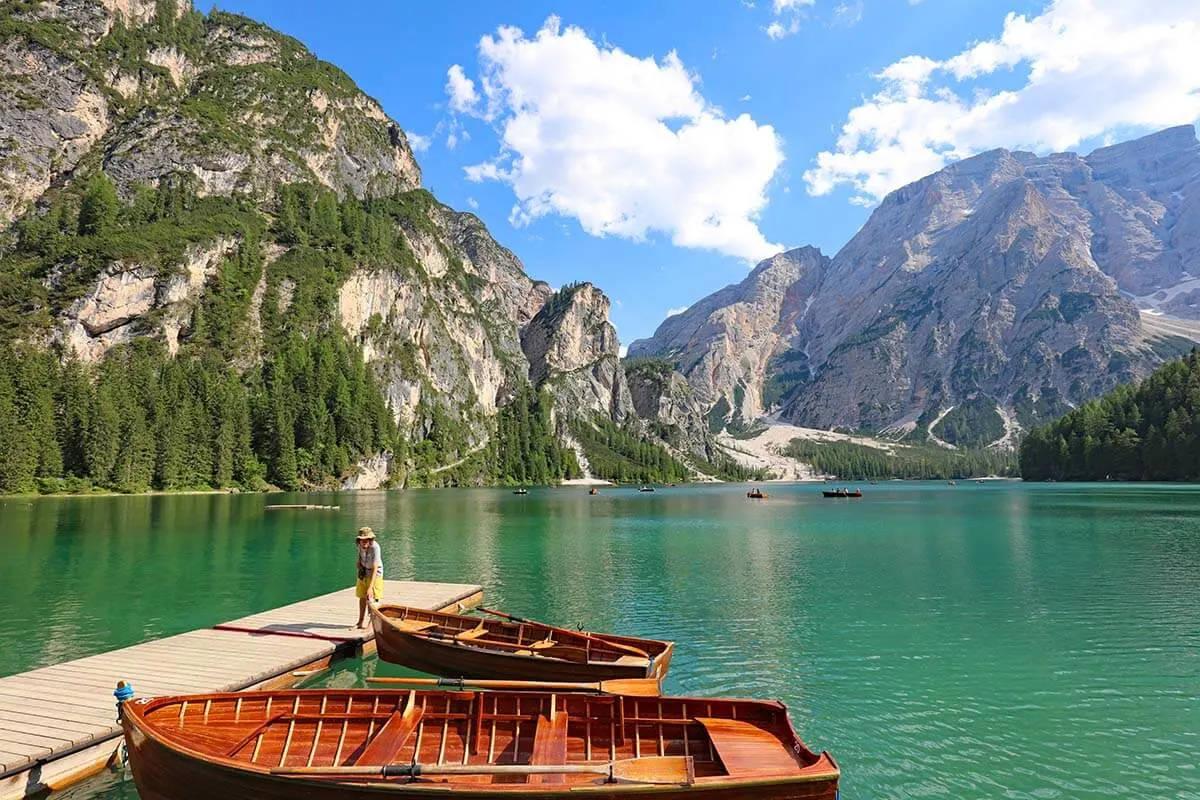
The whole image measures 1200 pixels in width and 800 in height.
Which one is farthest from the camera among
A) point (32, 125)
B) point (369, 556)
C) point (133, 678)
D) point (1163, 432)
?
point (32, 125)

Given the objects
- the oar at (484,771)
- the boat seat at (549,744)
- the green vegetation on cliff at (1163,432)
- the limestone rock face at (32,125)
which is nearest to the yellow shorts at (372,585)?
the boat seat at (549,744)

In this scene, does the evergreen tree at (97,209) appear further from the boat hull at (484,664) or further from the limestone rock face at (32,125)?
the boat hull at (484,664)

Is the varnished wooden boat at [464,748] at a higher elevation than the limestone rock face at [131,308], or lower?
lower

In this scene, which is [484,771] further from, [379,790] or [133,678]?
[133,678]

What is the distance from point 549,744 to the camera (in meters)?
12.0

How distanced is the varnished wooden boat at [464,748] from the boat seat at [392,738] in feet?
0.08

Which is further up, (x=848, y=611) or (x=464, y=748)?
(x=464, y=748)

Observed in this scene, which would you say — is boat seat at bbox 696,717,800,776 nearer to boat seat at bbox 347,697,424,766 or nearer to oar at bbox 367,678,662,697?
oar at bbox 367,678,662,697

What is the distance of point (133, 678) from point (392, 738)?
10.5 meters

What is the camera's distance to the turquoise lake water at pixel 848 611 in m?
17.0

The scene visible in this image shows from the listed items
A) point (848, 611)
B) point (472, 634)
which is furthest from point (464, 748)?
point (848, 611)

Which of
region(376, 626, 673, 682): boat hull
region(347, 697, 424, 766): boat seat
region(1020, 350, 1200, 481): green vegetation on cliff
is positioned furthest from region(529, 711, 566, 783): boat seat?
region(1020, 350, 1200, 481): green vegetation on cliff

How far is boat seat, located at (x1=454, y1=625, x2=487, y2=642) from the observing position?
2208 cm

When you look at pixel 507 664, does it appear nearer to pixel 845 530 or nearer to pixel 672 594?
pixel 672 594
